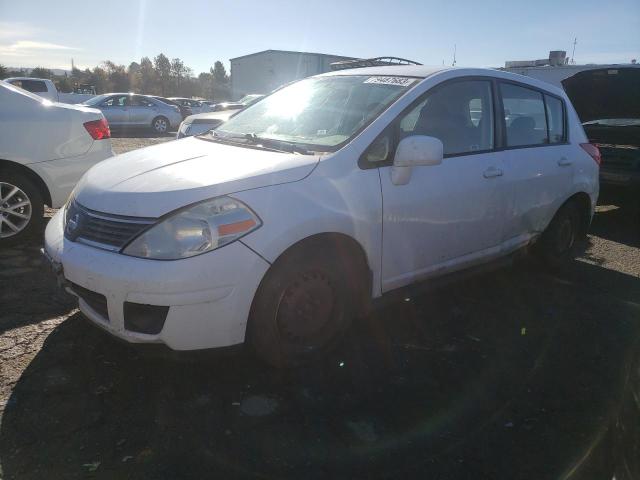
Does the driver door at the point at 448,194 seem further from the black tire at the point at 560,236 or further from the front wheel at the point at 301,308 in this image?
the black tire at the point at 560,236

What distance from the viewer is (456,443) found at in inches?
88.4

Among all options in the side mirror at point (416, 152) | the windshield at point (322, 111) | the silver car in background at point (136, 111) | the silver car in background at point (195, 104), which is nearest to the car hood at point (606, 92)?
the windshield at point (322, 111)

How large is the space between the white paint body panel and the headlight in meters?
2.80

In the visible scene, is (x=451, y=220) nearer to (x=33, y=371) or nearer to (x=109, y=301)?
(x=109, y=301)

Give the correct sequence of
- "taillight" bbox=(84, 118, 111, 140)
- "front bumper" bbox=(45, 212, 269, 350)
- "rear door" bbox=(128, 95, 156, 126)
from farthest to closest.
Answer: "rear door" bbox=(128, 95, 156, 126) < "taillight" bbox=(84, 118, 111, 140) < "front bumper" bbox=(45, 212, 269, 350)

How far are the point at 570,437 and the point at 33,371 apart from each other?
2752 mm

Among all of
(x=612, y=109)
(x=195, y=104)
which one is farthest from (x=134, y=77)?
(x=612, y=109)

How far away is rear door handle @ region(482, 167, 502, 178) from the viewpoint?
3.41 meters

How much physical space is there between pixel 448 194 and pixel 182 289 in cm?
181

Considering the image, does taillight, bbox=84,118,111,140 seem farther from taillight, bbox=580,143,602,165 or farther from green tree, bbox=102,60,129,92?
green tree, bbox=102,60,129,92

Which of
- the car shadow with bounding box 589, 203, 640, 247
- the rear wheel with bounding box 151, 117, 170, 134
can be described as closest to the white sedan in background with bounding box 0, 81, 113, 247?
the car shadow with bounding box 589, 203, 640, 247

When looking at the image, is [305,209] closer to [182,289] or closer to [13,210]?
[182,289]

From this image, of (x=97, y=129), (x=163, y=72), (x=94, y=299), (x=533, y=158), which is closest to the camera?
(x=94, y=299)

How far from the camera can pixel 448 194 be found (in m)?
3.15
